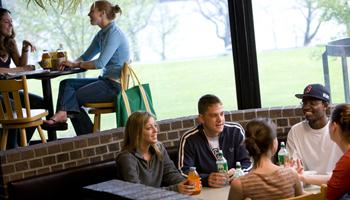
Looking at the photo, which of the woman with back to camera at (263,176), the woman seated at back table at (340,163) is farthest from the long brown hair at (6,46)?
the woman with back to camera at (263,176)

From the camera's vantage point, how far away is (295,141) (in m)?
5.38

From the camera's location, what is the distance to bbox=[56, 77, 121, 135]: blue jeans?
23.0 feet

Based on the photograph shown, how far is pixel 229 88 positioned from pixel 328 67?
89cm

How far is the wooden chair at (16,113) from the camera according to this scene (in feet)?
21.4

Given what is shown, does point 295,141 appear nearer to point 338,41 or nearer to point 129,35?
point 338,41

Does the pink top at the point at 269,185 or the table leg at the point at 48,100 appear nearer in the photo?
the pink top at the point at 269,185

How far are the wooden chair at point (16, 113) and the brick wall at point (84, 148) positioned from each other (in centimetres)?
79

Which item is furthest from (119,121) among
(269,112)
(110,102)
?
(269,112)

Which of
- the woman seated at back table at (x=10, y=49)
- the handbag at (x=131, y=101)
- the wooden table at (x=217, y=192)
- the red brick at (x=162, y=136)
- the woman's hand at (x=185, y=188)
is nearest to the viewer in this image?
the wooden table at (x=217, y=192)

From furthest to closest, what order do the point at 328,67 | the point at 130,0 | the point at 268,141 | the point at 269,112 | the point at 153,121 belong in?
the point at 130,0 → the point at 328,67 → the point at 269,112 → the point at 153,121 → the point at 268,141

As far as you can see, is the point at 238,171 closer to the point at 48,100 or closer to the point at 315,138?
the point at 315,138

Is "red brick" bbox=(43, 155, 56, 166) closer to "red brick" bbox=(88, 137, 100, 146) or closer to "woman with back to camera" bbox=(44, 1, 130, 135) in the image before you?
"red brick" bbox=(88, 137, 100, 146)

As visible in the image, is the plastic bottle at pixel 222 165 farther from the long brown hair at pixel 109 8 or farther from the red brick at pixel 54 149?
the long brown hair at pixel 109 8

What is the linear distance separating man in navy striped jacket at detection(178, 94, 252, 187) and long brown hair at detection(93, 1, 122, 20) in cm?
199
